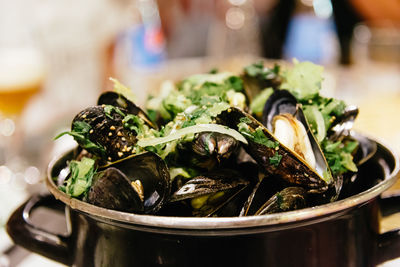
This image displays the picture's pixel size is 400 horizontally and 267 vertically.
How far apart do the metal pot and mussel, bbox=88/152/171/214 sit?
0.9 inches

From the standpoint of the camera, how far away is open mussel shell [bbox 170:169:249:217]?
2.07ft

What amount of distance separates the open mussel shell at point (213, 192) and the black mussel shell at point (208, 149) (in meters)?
0.02

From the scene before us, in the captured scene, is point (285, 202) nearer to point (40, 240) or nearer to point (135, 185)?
point (135, 185)

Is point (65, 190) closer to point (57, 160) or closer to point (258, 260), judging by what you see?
point (57, 160)

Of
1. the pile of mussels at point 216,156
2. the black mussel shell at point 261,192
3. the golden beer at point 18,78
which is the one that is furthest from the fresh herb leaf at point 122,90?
the golden beer at point 18,78

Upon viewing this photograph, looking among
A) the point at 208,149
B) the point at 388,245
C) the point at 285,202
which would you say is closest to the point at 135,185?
the point at 208,149

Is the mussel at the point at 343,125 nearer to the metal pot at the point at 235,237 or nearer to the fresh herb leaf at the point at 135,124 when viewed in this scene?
the metal pot at the point at 235,237

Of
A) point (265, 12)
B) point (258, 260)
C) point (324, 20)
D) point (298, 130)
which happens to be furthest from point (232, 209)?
point (265, 12)

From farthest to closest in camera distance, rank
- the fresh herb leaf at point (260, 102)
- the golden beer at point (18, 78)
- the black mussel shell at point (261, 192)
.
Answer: the golden beer at point (18, 78), the fresh herb leaf at point (260, 102), the black mussel shell at point (261, 192)

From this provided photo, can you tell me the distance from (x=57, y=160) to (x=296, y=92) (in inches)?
20.6

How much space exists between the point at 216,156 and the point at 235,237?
13cm

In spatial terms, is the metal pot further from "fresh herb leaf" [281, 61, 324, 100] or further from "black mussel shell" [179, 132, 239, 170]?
"fresh herb leaf" [281, 61, 324, 100]

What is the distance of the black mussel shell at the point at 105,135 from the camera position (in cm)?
70

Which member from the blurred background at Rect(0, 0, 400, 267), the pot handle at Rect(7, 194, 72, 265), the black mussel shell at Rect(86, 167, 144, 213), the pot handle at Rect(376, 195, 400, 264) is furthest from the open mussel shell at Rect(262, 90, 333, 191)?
the blurred background at Rect(0, 0, 400, 267)
